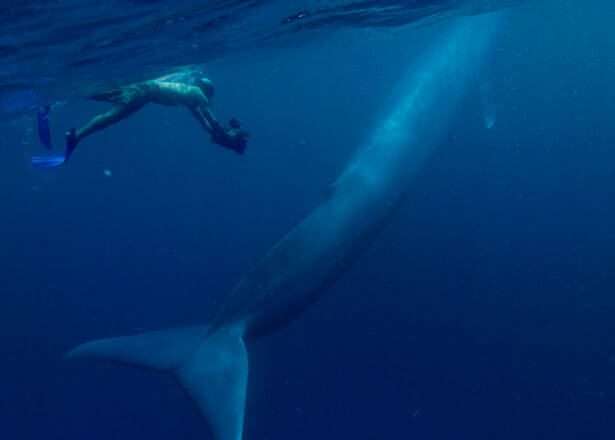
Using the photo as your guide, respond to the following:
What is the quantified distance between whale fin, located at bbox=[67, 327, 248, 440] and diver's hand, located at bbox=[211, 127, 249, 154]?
3830 mm

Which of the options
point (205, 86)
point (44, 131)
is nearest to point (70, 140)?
point (44, 131)

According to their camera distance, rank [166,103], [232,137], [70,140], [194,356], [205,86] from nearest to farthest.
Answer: [70,140]
[232,137]
[194,356]
[166,103]
[205,86]

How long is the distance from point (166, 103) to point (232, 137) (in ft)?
6.80

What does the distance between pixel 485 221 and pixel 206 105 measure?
1570cm

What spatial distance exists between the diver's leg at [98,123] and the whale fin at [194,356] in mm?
4216

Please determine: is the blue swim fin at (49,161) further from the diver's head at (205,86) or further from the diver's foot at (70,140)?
the diver's head at (205,86)

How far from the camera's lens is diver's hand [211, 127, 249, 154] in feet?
31.9

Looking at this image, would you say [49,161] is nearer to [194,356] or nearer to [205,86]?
[205,86]

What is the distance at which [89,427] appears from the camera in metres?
19.2

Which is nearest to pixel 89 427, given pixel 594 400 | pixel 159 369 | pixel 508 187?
pixel 159 369

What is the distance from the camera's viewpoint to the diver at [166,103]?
30.8 ft

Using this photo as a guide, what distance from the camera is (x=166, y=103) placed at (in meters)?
10.9

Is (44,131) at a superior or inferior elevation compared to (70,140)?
inferior

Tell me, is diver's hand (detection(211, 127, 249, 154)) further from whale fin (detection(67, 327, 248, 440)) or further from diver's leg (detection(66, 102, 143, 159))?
whale fin (detection(67, 327, 248, 440))
